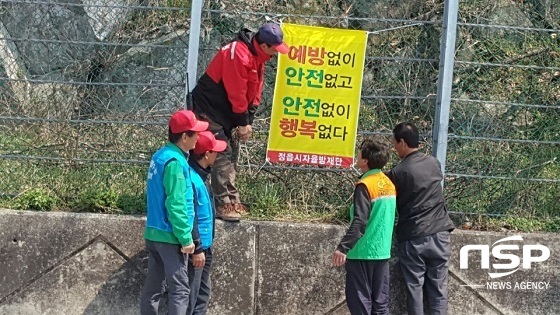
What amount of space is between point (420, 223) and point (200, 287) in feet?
5.48

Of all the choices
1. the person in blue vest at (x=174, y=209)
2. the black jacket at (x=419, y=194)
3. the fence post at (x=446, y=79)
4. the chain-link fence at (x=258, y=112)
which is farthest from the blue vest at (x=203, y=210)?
the fence post at (x=446, y=79)

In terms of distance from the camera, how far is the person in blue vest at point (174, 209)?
601cm

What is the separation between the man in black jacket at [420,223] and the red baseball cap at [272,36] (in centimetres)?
106

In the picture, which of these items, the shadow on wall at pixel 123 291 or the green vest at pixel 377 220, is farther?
the shadow on wall at pixel 123 291

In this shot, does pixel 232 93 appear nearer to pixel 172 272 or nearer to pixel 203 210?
pixel 203 210

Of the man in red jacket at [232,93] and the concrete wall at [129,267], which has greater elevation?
the man in red jacket at [232,93]

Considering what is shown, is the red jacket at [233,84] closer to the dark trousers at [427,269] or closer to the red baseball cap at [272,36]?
the red baseball cap at [272,36]

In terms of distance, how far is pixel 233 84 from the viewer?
6688mm

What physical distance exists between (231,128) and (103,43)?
1.26 m

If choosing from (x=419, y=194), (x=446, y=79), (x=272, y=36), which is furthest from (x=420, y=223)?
(x=272, y=36)

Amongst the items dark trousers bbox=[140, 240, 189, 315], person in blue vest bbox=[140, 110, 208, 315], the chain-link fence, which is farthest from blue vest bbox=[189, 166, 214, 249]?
the chain-link fence

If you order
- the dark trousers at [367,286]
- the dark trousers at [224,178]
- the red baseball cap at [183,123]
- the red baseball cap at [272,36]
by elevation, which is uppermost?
the red baseball cap at [272,36]

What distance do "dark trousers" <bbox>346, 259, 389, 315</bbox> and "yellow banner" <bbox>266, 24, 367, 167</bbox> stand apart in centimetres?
98

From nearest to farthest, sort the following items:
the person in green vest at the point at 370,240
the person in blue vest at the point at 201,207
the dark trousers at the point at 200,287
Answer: the person in blue vest at the point at 201,207
the dark trousers at the point at 200,287
the person in green vest at the point at 370,240
